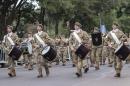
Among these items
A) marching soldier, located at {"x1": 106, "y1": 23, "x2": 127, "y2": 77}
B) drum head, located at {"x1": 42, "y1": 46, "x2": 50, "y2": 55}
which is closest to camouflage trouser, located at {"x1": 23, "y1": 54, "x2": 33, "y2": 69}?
drum head, located at {"x1": 42, "y1": 46, "x2": 50, "y2": 55}

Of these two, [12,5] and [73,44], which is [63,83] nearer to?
[73,44]

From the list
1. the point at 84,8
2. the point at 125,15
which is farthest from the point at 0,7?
the point at 125,15

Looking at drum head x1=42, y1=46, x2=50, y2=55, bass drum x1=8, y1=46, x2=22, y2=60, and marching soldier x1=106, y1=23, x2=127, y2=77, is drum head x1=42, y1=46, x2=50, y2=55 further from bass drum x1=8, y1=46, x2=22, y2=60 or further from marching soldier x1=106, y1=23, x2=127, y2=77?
marching soldier x1=106, y1=23, x2=127, y2=77

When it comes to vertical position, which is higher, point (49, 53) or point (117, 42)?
point (117, 42)

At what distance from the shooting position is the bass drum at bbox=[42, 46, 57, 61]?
18.4 m

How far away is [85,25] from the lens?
2144 inches

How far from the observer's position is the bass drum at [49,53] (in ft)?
60.4

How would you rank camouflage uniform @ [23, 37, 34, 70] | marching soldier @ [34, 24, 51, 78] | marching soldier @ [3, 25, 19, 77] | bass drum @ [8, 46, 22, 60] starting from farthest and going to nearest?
camouflage uniform @ [23, 37, 34, 70] < marching soldier @ [3, 25, 19, 77] < bass drum @ [8, 46, 22, 60] < marching soldier @ [34, 24, 51, 78]

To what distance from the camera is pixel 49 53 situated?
18.4m

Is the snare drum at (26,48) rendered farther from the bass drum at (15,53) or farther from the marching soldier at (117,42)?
the marching soldier at (117,42)

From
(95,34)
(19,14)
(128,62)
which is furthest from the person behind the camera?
(19,14)

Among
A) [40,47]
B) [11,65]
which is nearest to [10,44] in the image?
[11,65]

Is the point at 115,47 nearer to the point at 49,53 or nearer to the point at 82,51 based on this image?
the point at 82,51

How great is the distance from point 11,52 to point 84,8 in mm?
28094
